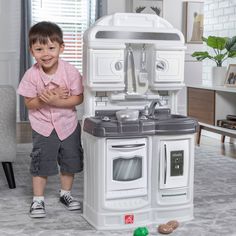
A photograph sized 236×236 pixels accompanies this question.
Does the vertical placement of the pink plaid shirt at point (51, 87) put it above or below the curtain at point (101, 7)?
below

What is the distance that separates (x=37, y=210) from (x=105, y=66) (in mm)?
830

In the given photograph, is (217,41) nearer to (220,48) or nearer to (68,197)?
(220,48)

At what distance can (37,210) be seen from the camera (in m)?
2.44

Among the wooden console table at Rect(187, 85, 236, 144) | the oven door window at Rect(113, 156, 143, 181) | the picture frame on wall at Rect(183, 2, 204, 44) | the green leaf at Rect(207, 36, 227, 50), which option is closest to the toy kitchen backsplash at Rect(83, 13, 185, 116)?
the oven door window at Rect(113, 156, 143, 181)

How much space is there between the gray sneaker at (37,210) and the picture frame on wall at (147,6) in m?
3.53

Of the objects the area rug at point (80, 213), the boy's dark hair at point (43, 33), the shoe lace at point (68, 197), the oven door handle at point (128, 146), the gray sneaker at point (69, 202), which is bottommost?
the area rug at point (80, 213)

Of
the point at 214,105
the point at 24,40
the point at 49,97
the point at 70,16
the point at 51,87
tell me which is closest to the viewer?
the point at 49,97

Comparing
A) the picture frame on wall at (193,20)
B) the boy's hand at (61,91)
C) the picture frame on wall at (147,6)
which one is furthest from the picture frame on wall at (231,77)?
the boy's hand at (61,91)

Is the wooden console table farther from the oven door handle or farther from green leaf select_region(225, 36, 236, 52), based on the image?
the oven door handle

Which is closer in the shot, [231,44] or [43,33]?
[43,33]

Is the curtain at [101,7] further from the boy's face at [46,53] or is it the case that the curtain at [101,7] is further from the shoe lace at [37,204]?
the shoe lace at [37,204]

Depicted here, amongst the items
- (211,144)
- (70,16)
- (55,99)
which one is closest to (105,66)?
(55,99)

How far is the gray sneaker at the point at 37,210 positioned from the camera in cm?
243

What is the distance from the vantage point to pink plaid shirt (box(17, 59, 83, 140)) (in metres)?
2.41
